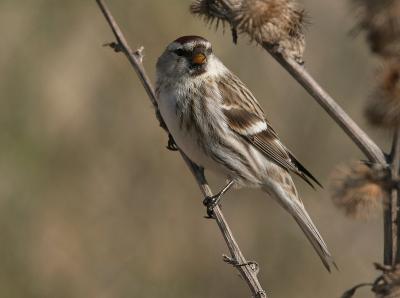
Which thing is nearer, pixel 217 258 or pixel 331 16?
pixel 217 258

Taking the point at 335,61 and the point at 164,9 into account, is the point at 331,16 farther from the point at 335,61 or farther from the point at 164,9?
the point at 164,9

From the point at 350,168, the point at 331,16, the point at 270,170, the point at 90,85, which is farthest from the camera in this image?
the point at 331,16

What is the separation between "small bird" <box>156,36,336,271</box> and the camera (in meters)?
4.02

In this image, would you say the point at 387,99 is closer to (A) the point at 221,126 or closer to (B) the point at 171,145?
(A) the point at 221,126

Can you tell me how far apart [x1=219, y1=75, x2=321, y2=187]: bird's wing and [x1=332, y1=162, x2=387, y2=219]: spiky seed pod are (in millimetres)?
2061

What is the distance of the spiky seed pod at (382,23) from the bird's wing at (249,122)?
240cm

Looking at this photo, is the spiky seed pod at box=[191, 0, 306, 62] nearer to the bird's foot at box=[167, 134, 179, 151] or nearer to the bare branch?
the bare branch

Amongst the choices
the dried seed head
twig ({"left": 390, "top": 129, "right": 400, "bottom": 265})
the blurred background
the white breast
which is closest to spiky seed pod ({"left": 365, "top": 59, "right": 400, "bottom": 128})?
twig ({"left": 390, "top": 129, "right": 400, "bottom": 265})

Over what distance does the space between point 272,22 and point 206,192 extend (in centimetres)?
147

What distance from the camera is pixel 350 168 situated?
2.14 meters

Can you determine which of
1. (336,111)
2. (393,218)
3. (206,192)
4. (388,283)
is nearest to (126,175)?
(206,192)

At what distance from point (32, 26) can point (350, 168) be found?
11.8 ft

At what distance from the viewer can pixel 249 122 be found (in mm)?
4375

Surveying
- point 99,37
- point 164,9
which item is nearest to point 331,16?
point 164,9
